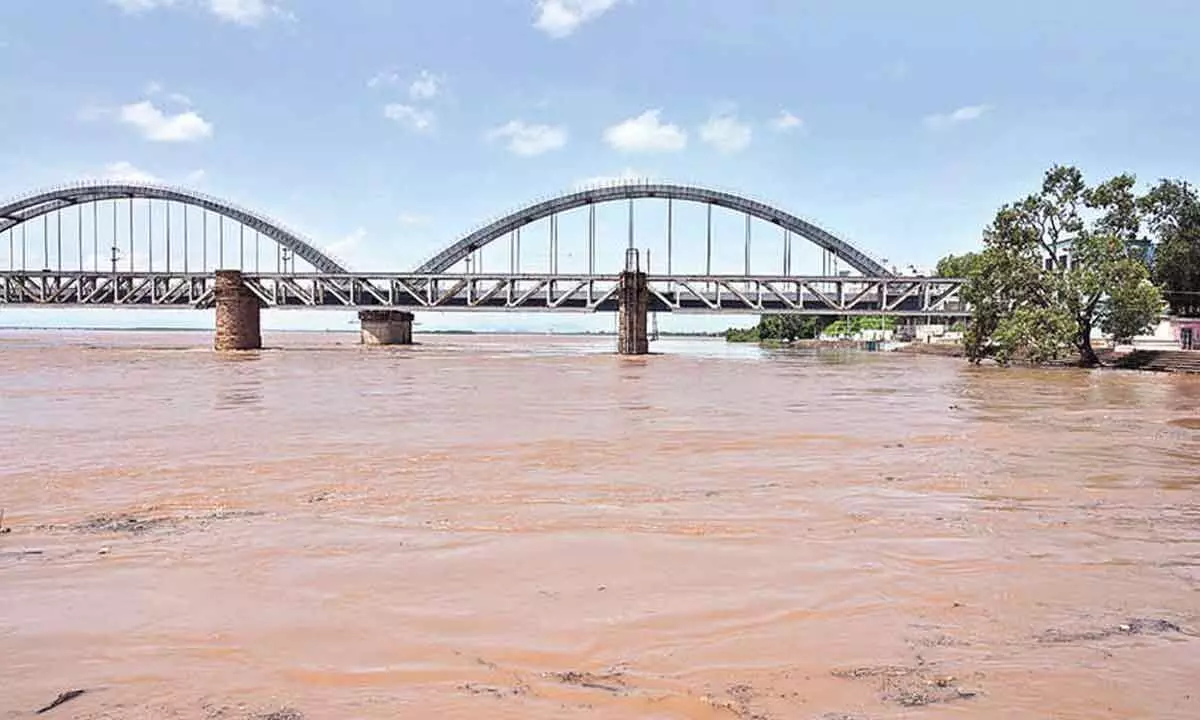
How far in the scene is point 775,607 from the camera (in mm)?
6422

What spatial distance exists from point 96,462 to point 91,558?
22.7 ft

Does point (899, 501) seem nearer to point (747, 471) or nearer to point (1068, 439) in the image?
point (747, 471)

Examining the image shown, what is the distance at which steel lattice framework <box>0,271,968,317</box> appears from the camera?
3558 inches

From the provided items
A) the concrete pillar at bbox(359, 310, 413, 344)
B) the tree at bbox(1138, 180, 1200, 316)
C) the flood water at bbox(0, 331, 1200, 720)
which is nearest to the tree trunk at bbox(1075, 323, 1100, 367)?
the tree at bbox(1138, 180, 1200, 316)

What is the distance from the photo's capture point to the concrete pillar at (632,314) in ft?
261

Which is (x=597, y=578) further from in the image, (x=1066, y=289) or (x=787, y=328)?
(x=787, y=328)

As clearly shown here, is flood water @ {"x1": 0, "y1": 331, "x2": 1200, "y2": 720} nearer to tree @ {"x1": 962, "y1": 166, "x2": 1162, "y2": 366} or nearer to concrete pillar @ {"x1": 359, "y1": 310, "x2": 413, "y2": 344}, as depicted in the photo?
tree @ {"x1": 962, "y1": 166, "x2": 1162, "y2": 366}

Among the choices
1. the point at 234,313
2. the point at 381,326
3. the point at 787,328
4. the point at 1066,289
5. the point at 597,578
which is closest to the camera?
the point at 597,578

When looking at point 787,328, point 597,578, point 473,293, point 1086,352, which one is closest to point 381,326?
point 473,293

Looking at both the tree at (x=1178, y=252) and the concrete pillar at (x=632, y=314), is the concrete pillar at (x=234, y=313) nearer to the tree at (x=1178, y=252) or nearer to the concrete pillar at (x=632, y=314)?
the concrete pillar at (x=632, y=314)

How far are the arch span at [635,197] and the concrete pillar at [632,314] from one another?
124 ft

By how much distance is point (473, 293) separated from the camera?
98812mm

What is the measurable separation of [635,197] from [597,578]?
113213mm

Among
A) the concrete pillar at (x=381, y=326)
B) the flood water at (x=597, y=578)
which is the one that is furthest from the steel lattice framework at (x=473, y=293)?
the flood water at (x=597, y=578)
